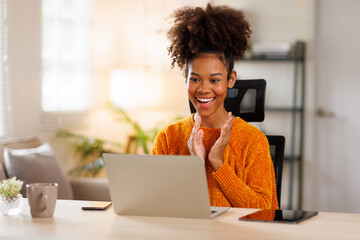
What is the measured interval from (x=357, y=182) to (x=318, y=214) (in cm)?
358

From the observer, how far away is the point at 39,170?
365 cm

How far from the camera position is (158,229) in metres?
1.55

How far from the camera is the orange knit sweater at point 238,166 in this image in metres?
1.95

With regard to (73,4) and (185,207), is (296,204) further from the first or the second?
(185,207)

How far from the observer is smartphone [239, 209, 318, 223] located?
1644 millimetres

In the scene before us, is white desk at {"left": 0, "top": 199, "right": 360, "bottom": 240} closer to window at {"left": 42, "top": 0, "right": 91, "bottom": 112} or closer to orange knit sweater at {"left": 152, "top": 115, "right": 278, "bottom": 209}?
orange knit sweater at {"left": 152, "top": 115, "right": 278, "bottom": 209}

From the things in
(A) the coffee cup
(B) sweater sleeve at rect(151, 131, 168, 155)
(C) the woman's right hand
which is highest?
(C) the woman's right hand

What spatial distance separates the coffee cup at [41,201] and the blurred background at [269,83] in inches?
122

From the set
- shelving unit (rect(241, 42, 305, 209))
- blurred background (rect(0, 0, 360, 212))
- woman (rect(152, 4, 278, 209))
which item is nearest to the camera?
woman (rect(152, 4, 278, 209))

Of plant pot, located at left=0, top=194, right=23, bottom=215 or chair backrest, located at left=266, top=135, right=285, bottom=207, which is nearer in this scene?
plant pot, located at left=0, top=194, right=23, bottom=215

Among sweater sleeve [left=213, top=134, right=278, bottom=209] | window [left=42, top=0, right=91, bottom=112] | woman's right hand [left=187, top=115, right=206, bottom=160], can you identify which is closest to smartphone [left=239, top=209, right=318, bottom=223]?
sweater sleeve [left=213, top=134, right=278, bottom=209]

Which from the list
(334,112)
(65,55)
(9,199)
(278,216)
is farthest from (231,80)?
(334,112)

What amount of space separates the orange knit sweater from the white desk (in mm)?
187

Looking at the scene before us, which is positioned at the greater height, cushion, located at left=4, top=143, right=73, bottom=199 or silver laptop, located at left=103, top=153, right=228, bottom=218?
silver laptop, located at left=103, top=153, right=228, bottom=218
